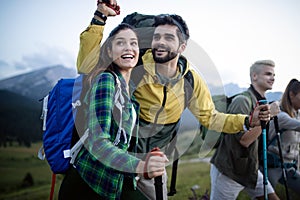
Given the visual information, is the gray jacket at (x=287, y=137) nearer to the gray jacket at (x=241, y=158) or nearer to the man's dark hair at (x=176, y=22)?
the gray jacket at (x=241, y=158)

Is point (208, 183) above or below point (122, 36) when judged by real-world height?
below

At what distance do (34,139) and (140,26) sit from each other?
7409mm

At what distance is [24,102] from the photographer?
9.80 meters

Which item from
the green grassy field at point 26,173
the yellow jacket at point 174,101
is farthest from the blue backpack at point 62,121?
the green grassy field at point 26,173

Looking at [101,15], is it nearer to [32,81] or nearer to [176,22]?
[176,22]

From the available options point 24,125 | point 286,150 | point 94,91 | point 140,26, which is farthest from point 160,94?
point 24,125

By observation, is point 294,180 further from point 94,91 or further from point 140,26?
point 94,91

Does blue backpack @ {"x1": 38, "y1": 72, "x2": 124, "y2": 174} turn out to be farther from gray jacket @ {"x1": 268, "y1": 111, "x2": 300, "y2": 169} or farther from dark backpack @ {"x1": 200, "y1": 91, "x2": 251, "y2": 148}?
gray jacket @ {"x1": 268, "y1": 111, "x2": 300, "y2": 169}

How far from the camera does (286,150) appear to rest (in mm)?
4094

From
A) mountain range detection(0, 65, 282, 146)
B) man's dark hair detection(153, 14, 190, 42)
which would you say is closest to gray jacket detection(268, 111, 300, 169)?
man's dark hair detection(153, 14, 190, 42)

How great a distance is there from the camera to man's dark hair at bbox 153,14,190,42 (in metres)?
2.72

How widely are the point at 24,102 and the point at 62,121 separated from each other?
8727 millimetres

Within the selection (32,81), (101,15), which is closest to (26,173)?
(32,81)

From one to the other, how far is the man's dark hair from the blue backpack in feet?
3.69
